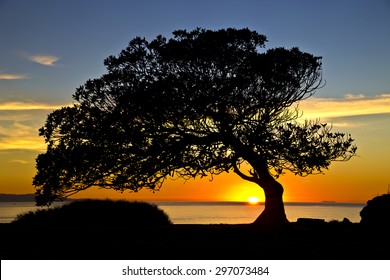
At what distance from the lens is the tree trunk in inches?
1224

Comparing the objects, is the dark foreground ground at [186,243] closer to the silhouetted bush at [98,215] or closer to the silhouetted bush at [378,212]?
the silhouetted bush at [98,215]

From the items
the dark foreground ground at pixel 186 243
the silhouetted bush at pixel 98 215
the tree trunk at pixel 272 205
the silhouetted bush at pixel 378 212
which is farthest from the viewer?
the silhouetted bush at pixel 378 212

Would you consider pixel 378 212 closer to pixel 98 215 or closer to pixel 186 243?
pixel 186 243

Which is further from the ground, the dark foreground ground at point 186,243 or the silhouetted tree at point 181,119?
the silhouetted tree at point 181,119

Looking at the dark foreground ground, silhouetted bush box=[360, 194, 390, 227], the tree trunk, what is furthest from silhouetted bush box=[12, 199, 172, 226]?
silhouetted bush box=[360, 194, 390, 227]

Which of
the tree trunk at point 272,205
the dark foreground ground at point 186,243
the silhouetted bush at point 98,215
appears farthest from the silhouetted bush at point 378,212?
the silhouetted bush at point 98,215

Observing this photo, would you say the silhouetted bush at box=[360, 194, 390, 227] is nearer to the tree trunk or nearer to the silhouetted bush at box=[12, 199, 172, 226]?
the tree trunk

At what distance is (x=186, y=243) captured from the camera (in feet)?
86.4

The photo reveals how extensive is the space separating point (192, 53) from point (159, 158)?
5.65 metres

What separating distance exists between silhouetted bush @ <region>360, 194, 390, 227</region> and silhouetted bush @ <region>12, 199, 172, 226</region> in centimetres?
1325

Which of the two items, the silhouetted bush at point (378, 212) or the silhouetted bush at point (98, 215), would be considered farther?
the silhouetted bush at point (378, 212)

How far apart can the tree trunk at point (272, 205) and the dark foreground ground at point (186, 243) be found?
1.64 feet

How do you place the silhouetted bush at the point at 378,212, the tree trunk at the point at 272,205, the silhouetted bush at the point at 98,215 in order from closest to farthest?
the tree trunk at the point at 272,205, the silhouetted bush at the point at 98,215, the silhouetted bush at the point at 378,212

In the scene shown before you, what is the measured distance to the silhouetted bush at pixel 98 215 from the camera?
34.7 meters
